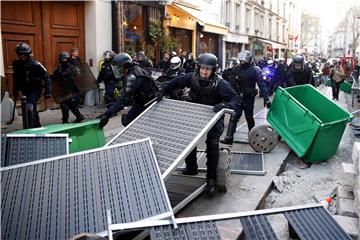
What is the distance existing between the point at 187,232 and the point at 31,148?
74.6 inches

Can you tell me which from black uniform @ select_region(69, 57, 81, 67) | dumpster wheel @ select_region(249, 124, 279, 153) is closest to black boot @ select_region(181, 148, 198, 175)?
dumpster wheel @ select_region(249, 124, 279, 153)

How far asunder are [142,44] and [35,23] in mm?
4771

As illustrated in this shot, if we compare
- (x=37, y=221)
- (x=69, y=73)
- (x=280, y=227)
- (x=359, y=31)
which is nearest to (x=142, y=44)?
(x=69, y=73)

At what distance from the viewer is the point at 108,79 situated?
10.6 meters

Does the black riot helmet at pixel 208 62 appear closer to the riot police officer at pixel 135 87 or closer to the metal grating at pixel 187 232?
the riot police officer at pixel 135 87

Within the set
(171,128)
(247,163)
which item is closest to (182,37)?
(247,163)

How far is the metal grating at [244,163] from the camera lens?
5538 mm

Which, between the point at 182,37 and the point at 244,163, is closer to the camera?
the point at 244,163

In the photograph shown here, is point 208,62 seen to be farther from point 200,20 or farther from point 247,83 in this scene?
point 200,20

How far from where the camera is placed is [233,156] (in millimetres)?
6293

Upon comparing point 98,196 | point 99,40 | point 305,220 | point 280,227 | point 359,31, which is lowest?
point 280,227

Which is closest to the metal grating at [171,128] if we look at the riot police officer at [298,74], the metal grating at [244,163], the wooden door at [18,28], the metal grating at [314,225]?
the metal grating at [314,225]

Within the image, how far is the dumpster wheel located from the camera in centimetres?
659

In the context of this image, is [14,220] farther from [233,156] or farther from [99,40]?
[99,40]
